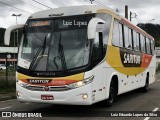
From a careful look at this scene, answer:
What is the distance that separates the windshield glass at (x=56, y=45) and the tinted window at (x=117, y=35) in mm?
2220

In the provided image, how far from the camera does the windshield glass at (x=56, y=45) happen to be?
34.2 ft

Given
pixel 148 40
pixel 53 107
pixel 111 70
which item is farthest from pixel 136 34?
pixel 53 107

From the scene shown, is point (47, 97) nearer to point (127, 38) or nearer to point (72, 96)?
point (72, 96)

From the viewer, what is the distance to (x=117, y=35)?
44.1 ft

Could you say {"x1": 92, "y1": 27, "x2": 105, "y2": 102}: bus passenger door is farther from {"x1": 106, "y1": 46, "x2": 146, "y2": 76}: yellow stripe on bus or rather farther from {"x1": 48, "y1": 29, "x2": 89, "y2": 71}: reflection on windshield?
{"x1": 106, "y1": 46, "x2": 146, "y2": 76}: yellow stripe on bus

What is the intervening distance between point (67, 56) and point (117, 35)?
3570 mm

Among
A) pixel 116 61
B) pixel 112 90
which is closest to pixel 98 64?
pixel 112 90

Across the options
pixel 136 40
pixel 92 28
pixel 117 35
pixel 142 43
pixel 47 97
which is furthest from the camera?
pixel 142 43

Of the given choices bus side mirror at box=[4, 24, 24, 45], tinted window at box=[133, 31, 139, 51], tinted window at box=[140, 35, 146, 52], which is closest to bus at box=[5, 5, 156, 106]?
bus side mirror at box=[4, 24, 24, 45]

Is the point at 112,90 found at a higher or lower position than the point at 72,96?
lower

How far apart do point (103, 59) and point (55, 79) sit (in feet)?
6.76

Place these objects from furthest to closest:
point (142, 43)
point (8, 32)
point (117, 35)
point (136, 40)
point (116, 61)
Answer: point (142, 43) < point (136, 40) < point (117, 35) < point (116, 61) < point (8, 32)

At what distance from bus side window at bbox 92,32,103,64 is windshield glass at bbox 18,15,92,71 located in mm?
380

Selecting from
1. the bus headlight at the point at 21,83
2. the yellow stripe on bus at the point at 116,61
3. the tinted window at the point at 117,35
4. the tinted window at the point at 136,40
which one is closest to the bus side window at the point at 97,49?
the yellow stripe on bus at the point at 116,61
